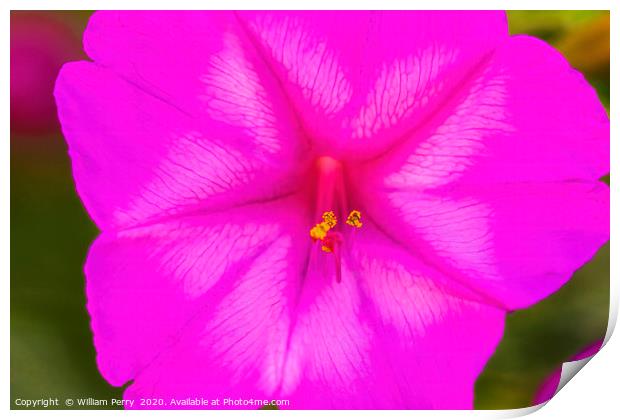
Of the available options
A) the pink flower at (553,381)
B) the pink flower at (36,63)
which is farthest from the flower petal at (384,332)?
the pink flower at (36,63)

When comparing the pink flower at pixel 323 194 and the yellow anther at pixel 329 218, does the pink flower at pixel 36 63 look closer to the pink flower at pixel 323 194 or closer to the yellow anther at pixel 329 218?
the pink flower at pixel 323 194

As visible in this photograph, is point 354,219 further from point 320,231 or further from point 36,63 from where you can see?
point 36,63

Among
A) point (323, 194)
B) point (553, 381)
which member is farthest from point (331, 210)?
point (553, 381)

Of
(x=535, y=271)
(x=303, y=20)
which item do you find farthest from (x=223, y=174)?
(x=535, y=271)

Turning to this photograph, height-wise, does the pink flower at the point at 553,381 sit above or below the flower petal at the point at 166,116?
below

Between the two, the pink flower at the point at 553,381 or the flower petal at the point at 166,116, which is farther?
the pink flower at the point at 553,381

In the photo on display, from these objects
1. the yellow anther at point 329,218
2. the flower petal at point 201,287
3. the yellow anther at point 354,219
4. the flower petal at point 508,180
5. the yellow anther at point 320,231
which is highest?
the flower petal at point 508,180

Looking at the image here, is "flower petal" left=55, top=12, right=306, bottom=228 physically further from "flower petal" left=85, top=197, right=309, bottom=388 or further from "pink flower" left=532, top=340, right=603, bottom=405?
"pink flower" left=532, top=340, right=603, bottom=405
